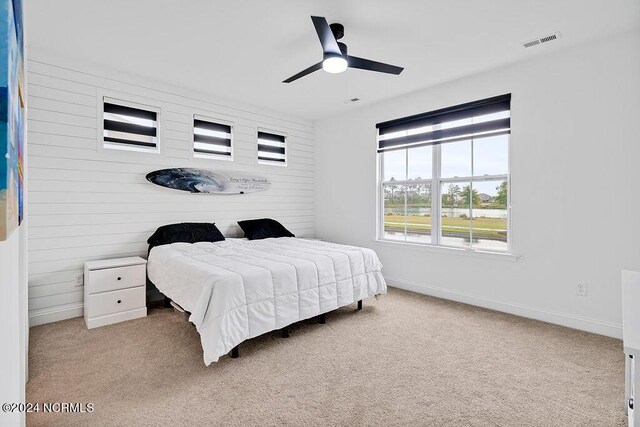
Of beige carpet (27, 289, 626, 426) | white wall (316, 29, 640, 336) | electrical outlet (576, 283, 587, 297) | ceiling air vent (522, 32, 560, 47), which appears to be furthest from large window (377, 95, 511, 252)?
beige carpet (27, 289, 626, 426)

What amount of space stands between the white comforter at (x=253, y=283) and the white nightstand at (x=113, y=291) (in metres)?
0.18

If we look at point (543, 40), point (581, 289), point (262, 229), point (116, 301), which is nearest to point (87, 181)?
point (116, 301)

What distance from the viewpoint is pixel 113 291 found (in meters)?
3.19

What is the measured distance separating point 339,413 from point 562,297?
2.56 meters

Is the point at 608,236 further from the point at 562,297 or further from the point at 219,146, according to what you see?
the point at 219,146

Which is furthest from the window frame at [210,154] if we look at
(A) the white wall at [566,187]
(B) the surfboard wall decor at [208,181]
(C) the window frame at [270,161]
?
(A) the white wall at [566,187]

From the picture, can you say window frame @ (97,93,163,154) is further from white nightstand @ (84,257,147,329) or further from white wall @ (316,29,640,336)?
white wall @ (316,29,640,336)

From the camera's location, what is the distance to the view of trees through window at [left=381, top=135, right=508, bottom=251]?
3588mm

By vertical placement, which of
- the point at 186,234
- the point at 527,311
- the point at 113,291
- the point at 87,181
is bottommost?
the point at 527,311

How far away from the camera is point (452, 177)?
3.92 meters

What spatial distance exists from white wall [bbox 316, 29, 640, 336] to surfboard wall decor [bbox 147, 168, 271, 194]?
2613 millimetres

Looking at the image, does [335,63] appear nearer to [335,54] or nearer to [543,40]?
[335,54]

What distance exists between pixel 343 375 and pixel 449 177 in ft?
8.95

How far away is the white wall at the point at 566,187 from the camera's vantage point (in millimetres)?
2744
